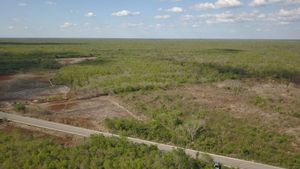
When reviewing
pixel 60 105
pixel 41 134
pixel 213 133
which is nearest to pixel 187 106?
pixel 213 133

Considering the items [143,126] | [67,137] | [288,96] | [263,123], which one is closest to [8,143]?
[67,137]

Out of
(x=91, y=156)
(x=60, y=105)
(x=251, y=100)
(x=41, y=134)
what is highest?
(x=91, y=156)

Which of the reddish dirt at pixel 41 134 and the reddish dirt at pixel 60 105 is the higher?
the reddish dirt at pixel 41 134

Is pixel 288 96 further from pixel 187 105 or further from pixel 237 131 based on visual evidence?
pixel 237 131

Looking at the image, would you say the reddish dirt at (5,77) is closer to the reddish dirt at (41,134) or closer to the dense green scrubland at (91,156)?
the reddish dirt at (41,134)

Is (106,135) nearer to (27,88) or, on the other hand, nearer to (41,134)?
(41,134)

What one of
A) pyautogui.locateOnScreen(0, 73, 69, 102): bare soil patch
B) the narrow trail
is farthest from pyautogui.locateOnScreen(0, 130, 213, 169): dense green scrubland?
pyautogui.locateOnScreen(0, 73, 69, 102): bare soil patch

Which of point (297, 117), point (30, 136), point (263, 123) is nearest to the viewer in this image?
point (30, 136)

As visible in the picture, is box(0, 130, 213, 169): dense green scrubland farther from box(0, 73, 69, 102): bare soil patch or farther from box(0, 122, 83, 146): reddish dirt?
box(0, 73, 69, 102): bare soil patch

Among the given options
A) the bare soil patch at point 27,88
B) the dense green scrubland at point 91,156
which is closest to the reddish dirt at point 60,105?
the bare soil patch at point 27,88
